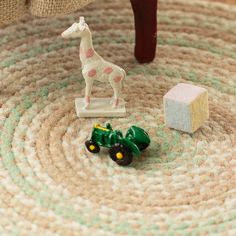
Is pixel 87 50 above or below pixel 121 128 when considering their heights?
above

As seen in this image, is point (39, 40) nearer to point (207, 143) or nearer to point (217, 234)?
point (207, 143)

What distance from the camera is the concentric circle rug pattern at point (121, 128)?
3.74 feet

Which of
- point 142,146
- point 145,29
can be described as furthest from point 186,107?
point 145,29

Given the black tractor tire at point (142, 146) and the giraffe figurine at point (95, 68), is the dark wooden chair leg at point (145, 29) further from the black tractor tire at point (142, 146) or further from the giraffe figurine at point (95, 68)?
the black tractor tire at point (142, 146)

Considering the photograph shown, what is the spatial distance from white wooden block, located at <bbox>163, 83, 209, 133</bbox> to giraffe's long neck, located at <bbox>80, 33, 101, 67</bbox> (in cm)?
14

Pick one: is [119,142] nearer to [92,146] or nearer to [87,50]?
[92,146]

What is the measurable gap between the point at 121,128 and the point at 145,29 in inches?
9.2

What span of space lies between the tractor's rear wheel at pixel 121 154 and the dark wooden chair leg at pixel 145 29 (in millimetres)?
315

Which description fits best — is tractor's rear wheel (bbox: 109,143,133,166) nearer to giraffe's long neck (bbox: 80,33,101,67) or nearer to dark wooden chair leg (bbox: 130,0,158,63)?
giraffe's long neck (bbox: 80,33,101,67)

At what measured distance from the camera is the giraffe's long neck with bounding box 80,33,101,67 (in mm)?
1292

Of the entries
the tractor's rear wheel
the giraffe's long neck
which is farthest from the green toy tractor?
the giraffe's long neck

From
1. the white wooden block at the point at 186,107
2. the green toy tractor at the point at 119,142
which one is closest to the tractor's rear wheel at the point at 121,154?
the green toy tractor at the point at 119,142

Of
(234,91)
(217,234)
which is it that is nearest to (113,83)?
(234,91)

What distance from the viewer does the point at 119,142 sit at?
4.02 ft
